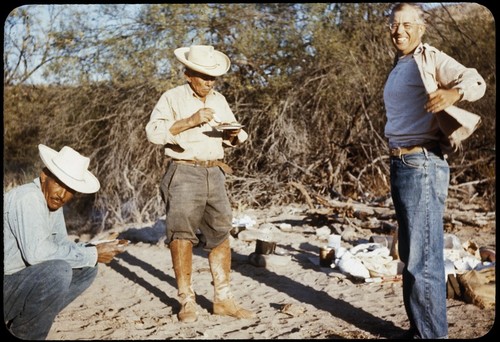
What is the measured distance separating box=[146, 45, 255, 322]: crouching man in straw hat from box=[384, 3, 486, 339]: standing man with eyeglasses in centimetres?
134

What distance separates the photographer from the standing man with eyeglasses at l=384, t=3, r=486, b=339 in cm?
317

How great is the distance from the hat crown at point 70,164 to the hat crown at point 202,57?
1237 mm

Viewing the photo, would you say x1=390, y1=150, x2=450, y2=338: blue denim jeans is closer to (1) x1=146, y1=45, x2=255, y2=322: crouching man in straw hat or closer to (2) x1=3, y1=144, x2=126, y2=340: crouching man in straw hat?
(1) x1=146, y1=45, x2=255, y2=322: crouching man in straw hat

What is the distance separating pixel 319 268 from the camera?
227 inches

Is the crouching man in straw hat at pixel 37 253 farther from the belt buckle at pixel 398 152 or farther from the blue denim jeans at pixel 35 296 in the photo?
the belt buckle at pixel 398 152

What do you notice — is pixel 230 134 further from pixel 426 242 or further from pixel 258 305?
pixel 426 242

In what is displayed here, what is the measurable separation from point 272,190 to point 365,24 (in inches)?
159

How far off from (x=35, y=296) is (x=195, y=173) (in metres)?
1.48

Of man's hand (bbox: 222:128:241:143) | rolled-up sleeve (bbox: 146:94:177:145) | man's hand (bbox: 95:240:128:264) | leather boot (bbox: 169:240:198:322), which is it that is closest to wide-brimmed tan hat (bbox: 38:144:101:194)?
man's hand (bbox: 95:240:128:264)

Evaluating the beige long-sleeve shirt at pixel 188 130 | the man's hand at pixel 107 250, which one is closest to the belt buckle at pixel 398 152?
the beige long-sleeve shirt at pixel 188 130

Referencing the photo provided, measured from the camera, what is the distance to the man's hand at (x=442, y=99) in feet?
9.52

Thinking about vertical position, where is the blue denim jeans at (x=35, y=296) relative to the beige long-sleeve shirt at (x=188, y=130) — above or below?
below

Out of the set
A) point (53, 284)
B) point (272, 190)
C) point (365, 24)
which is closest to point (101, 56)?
point (272, 190)

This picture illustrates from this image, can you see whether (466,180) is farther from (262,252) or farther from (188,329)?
(188,329)
